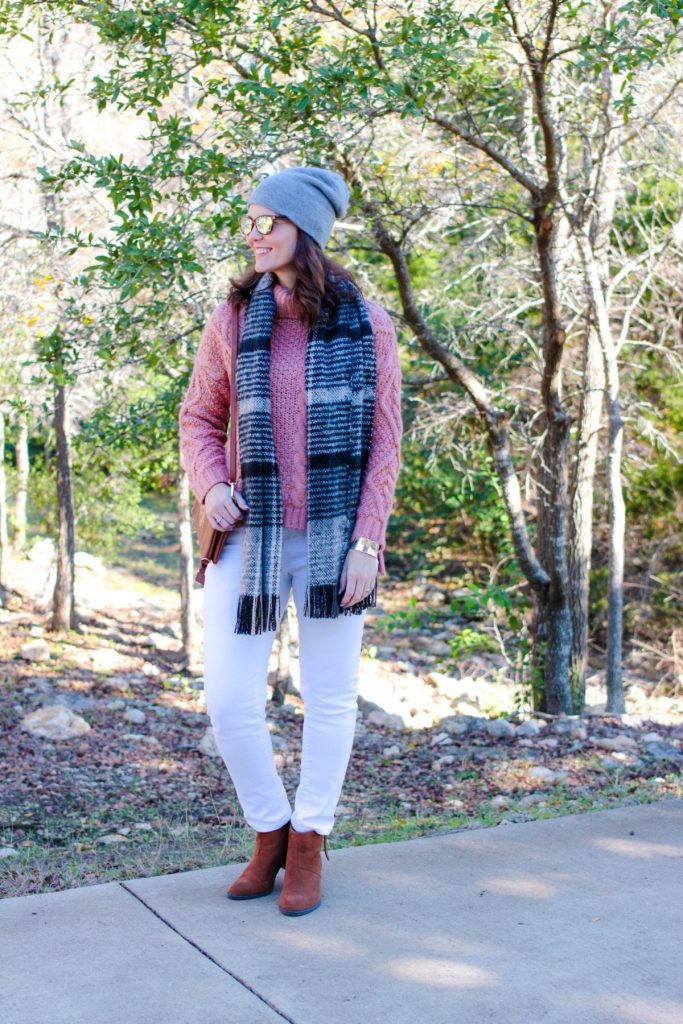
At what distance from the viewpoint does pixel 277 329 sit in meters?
3.16

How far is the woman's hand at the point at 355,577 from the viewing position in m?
3.02

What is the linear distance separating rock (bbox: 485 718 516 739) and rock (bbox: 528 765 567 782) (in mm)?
965

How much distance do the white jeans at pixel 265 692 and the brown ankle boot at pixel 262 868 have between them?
3cm

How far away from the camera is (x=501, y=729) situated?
675 cm

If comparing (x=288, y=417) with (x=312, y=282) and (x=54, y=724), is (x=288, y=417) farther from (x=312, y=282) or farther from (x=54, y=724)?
(x=54, y=724)

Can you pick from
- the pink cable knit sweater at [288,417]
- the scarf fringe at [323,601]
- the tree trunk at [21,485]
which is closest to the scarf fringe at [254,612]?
the scarf fringe at [323,601]

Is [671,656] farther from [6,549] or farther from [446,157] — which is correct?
[6,549]

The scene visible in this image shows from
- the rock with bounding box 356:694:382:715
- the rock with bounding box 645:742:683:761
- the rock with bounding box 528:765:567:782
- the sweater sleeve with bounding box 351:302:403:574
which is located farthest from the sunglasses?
the rock with bounding box 356:694:382:715

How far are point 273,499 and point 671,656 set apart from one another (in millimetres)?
8641

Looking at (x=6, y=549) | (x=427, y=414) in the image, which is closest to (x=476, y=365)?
(x=427, y=414)

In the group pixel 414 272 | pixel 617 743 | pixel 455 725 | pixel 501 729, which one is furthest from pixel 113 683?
pixel 414 272

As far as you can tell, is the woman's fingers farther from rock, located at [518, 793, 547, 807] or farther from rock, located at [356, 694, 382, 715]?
rock, located at [356, 694, 382, 715]

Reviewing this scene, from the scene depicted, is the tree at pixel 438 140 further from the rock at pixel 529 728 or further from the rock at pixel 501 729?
the rock at pixel 501 729

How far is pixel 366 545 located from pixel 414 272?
11376 millimetres
